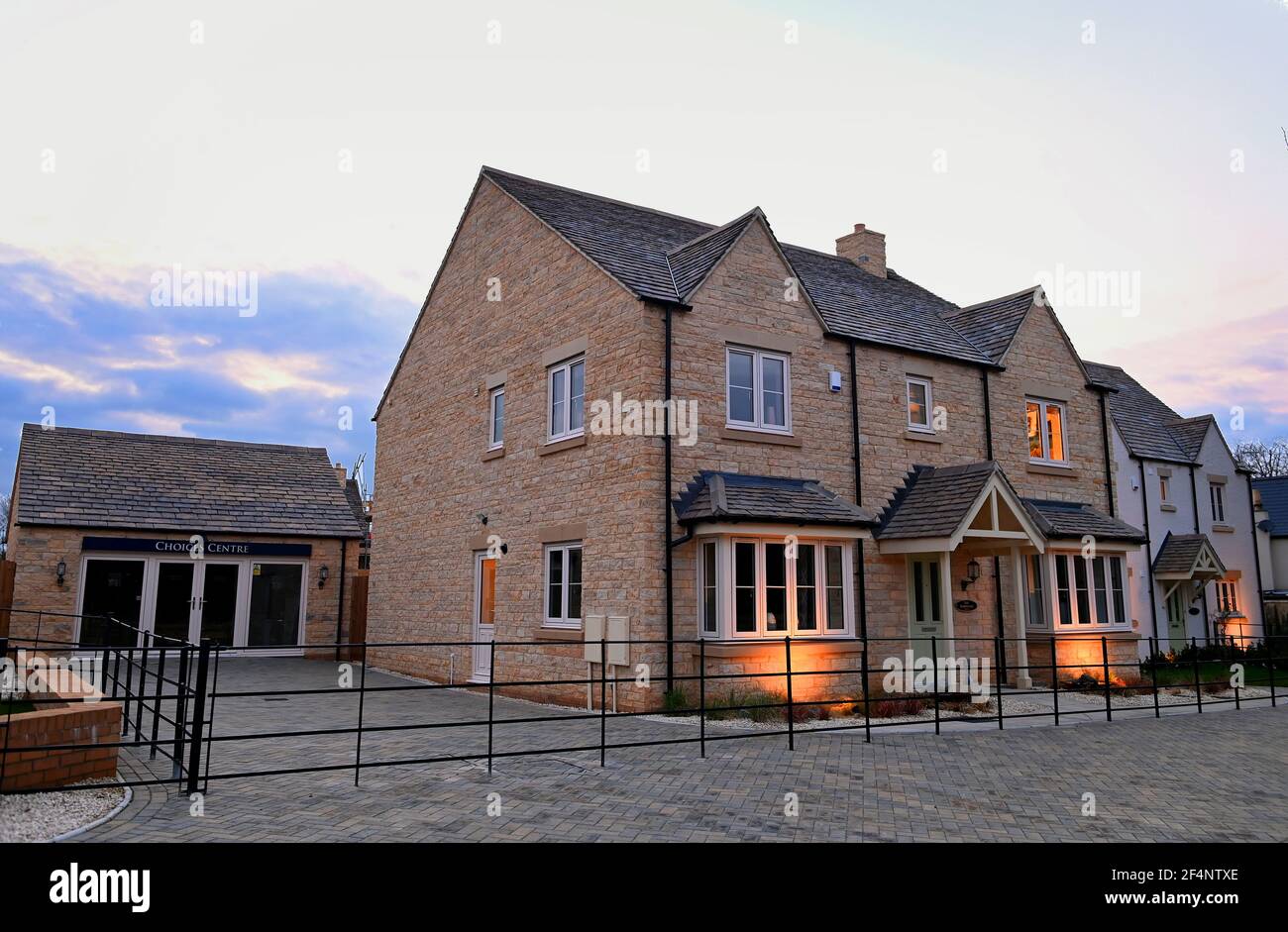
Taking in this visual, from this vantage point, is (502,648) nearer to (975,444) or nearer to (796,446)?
(796,446)

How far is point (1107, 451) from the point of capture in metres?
20.4

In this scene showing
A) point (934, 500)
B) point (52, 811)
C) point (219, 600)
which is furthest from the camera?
point (219, 600)

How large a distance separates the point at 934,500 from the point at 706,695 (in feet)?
18.9

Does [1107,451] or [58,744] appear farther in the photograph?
[1107,451]

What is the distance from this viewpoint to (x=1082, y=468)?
19.8 m

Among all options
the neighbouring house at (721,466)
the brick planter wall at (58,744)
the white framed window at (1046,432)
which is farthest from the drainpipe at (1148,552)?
the brick planter wall at (58,744)

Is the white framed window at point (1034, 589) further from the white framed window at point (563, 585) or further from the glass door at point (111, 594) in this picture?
the glass door at point (111, 594)

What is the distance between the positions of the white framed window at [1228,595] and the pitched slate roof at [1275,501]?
8.15 meters

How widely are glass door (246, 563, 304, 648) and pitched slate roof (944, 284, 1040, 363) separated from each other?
17.8 meters

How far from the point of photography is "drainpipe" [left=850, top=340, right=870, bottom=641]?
587 inches

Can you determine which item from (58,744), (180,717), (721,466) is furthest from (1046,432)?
(58,744)

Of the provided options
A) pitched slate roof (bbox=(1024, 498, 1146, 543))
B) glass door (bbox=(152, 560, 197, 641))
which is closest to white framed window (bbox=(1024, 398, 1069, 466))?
pitched slate roof (bbox=(1024, 498, 1146, 543))

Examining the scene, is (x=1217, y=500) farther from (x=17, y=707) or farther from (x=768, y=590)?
(x=17, y=707)

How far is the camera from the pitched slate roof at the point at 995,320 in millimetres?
19031
